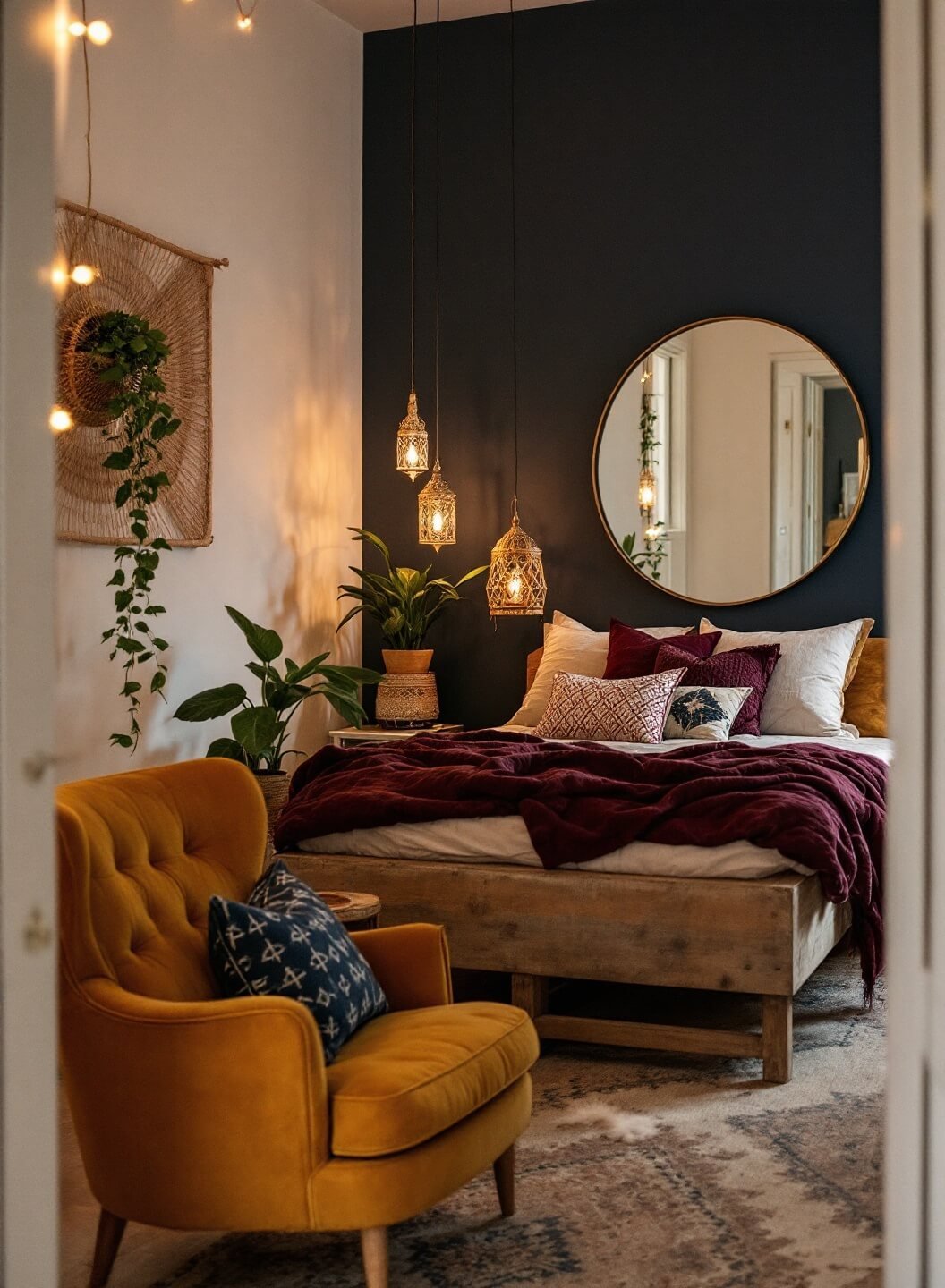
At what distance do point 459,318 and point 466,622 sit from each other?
1.36m

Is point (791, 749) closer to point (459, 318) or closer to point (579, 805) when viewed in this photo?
point (579, 805)

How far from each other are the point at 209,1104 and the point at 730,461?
426 cm

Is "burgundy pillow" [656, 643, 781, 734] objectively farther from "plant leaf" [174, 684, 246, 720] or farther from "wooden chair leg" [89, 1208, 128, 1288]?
"wooden chair leg" [89, 1208, 128, 1288]

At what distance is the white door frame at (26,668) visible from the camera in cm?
162

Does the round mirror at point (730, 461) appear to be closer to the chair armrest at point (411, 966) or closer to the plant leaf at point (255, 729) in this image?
the plant leaf at point (255, 729)

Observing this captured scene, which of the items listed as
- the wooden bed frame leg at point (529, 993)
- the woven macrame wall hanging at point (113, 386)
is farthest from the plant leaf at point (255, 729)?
the wooden bed frame leg at point (529, 993)

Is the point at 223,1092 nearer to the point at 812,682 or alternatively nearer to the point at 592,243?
the point at 812,682

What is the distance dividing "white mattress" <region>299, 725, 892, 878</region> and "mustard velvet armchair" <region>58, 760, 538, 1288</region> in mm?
1143

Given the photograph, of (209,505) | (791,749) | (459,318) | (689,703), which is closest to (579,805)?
(791,749)

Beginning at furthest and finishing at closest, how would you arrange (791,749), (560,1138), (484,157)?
(484,157) < (791,749) < (560,1138)

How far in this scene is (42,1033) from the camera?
1657 mm

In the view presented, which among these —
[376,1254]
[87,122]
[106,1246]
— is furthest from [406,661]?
[376,1254]

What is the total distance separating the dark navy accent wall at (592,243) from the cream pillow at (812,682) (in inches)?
15.7

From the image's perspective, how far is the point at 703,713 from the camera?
5086 millimetres
